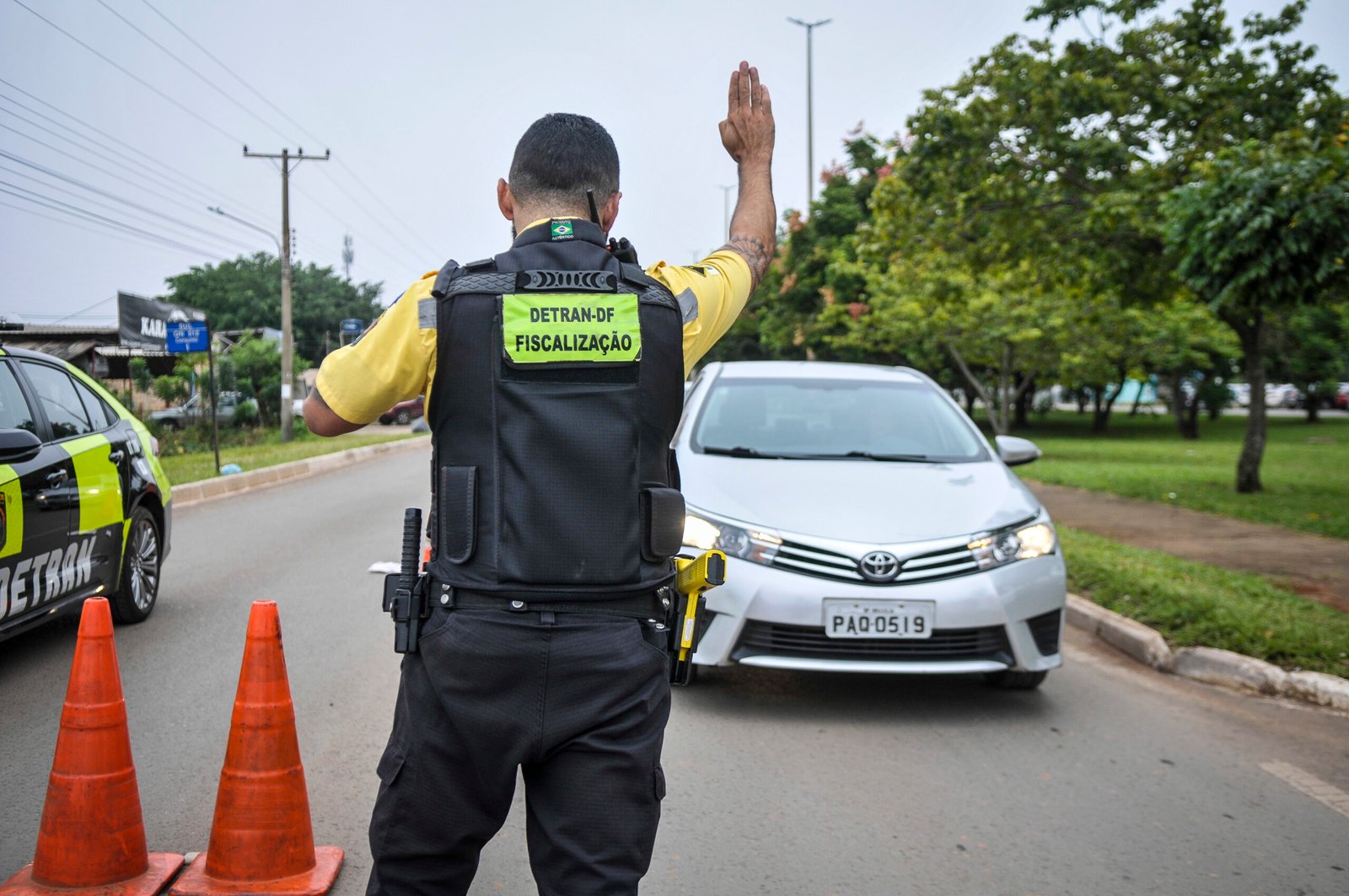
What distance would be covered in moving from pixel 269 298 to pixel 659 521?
196 ft

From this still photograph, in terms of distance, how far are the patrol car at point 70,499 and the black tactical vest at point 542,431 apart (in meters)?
3.47

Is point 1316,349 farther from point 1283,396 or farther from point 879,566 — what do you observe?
point 879,566

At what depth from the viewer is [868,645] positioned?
16.4 feet

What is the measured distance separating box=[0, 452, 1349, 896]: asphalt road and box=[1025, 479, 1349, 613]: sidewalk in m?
3.04

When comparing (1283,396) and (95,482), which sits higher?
(95,482)

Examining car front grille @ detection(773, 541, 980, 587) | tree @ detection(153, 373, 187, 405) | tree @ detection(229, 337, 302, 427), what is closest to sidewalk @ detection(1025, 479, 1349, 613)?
car front grille @ detection(773, 541, 980, 587)

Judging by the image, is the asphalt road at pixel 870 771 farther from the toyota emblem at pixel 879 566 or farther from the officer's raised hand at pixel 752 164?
the officer's raised hand at pixel 752 164

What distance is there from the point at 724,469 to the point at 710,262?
3.60 meters

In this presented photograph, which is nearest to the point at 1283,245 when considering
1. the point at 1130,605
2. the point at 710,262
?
the point at 1130,605

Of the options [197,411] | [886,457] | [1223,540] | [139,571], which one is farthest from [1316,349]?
[139,571]

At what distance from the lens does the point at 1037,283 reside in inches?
704

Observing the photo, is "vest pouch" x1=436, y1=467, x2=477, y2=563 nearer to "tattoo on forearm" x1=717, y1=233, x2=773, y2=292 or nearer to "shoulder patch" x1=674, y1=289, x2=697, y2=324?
"shoulder patch" x1=674, y1=289, x2=697, y2=324

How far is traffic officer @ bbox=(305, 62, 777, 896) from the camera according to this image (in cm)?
195

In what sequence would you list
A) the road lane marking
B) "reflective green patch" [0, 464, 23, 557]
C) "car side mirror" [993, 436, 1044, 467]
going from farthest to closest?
"car side mirror" [993, 436, 1044, 467], "reflective green patch" [0, 464, 23, 557], the road lane marking
